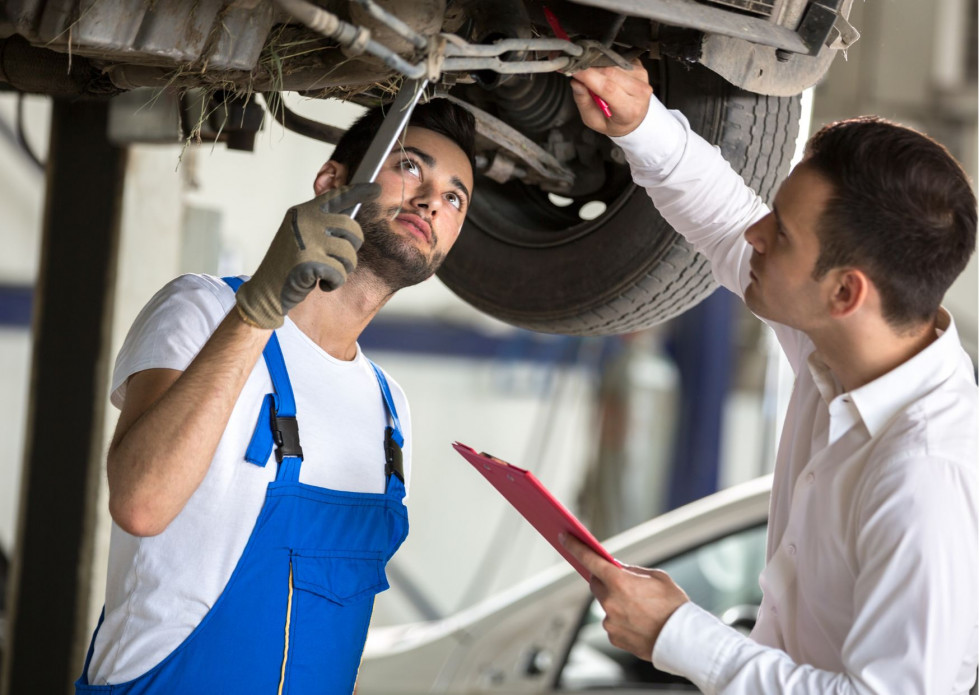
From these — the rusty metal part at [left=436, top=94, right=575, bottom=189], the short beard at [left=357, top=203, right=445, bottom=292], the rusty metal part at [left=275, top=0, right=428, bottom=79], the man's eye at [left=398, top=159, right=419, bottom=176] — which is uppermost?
the rusty metal part at [left=275, top=0, right=428, bottom=79]

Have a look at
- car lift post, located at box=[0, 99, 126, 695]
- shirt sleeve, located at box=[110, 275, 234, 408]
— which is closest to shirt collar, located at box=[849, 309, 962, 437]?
shirt sleeve, located at box=[110, 275, 234, 408]

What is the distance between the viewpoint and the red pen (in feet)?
4.68

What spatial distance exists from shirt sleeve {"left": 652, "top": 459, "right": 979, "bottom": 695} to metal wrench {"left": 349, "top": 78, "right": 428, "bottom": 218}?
68 cm

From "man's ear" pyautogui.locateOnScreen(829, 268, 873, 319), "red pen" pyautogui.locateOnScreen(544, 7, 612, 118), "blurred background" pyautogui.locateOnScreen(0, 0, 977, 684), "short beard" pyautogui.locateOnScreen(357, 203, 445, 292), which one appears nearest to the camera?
"man's ear" pyautogui.locateOnScreen(829, 268, 873, 319)

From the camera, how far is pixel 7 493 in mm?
6590

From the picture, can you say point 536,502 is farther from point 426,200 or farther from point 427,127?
point 427,127

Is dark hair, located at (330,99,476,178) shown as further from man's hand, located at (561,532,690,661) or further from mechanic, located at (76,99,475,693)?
man's hand, located at (561,532,690,661)

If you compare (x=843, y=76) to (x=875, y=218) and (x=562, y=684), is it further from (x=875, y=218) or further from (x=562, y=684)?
(x=875, y=218)

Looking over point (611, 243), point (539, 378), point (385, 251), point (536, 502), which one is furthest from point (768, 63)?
point (539, 378)

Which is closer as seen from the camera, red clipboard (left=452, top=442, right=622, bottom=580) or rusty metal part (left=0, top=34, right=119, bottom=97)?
red clipboard (left=452, top=442, right=622, bottom=580)

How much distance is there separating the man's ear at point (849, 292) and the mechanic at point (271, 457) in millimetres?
550

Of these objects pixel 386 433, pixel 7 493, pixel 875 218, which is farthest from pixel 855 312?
pixel 7 493

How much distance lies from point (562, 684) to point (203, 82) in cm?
205

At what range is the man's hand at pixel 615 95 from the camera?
4.74ft
